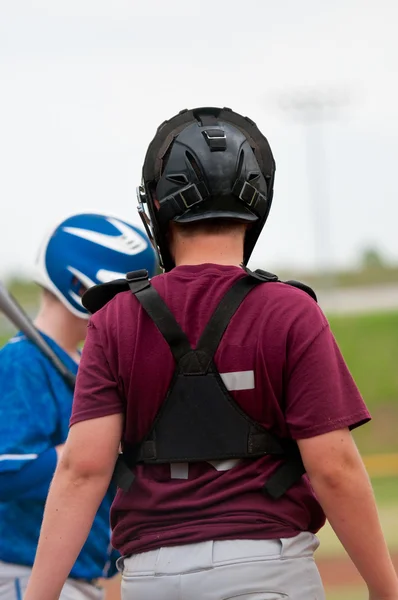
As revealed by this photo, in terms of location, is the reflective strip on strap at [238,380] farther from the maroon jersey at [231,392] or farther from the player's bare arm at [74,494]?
the player's bare arm at [74,494]

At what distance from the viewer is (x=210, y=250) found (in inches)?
113

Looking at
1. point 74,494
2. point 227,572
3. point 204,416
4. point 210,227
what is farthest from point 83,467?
point 210,227

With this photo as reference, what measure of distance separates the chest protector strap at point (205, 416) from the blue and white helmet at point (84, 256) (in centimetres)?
164

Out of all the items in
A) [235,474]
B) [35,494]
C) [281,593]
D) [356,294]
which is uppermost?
[235,474]

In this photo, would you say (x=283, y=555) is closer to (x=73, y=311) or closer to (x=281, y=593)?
(x=281, y=593)

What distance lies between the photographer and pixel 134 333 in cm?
272

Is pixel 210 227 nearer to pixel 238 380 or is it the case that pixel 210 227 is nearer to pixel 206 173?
pixel 206 173

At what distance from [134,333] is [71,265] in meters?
1.68

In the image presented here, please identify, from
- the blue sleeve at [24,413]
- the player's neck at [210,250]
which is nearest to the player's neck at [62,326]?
the blue sleeve at [24,413]

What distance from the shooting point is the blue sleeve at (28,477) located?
372 cm

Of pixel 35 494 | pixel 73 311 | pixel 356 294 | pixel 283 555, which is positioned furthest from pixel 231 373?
pixel 356 294

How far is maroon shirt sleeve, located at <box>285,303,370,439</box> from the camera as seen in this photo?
2.62 metres

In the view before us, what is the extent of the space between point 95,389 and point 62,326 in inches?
64.2

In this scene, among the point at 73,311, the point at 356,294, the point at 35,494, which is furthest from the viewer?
the point at 356,294
